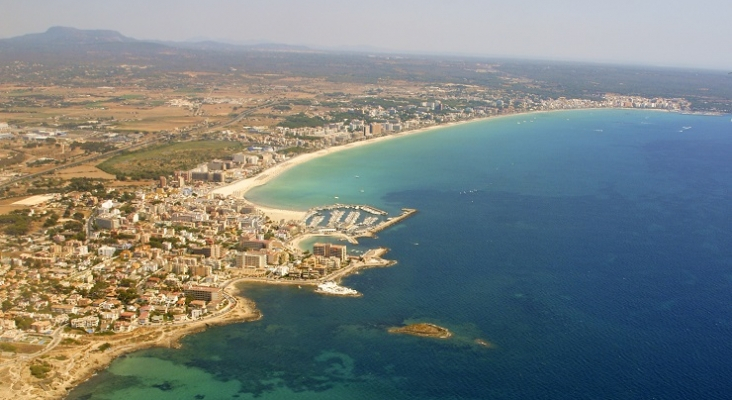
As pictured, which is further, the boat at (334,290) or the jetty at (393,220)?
the jetty at (393,220)

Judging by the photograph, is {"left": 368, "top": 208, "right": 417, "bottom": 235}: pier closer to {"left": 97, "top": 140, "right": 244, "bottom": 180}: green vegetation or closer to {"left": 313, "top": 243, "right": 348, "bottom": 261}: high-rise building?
{"left": 313, "top": 243, "right": 348, "bottom": 261}: high-rise building

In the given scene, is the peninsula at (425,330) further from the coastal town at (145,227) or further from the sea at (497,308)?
the sea at (497,308)

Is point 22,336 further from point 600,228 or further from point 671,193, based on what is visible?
point 671,193

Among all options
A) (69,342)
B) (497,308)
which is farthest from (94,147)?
(497,308)

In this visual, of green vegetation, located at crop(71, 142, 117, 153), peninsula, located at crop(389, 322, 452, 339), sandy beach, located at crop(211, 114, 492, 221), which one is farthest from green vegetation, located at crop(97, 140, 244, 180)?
peninsula, located at crop(389, 322, 452, 339)

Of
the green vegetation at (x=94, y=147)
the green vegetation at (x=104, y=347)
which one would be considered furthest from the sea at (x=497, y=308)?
the green vegetation at (x=94, y=147)
